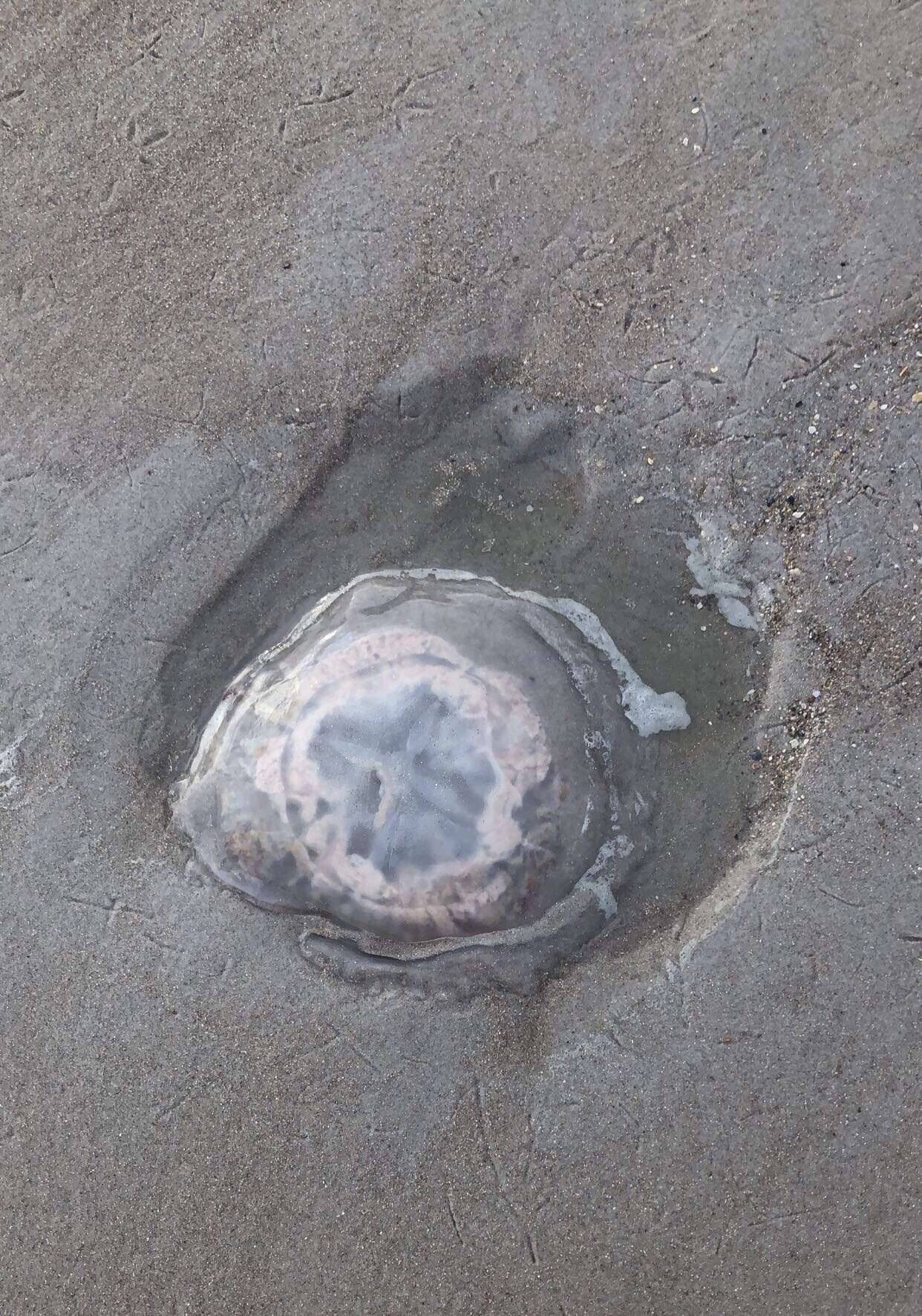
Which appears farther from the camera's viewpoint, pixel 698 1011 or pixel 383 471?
pixel 383 471

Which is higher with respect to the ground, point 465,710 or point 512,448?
point 512,448

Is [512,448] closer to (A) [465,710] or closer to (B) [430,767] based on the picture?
(A) [465,710]

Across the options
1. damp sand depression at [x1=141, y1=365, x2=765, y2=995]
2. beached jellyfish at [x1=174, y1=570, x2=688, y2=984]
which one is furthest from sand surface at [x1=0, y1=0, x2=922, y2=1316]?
beached jellyfish at [x1=174, y1=570, x2=688, y2=984]

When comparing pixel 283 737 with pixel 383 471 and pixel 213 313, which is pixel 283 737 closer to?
pixel 383 471

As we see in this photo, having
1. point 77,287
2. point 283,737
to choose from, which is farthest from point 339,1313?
point 77,287

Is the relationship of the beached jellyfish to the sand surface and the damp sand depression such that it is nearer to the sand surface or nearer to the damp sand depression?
the damp sand depression

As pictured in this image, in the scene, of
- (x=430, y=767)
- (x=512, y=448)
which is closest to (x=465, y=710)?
(x=430, y=767)

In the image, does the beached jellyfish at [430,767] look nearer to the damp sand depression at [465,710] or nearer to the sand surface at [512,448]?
the damp sand depression at [465,710]

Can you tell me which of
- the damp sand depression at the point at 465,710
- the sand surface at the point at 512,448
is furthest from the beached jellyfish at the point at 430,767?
the sand surface at the point at 512,448
